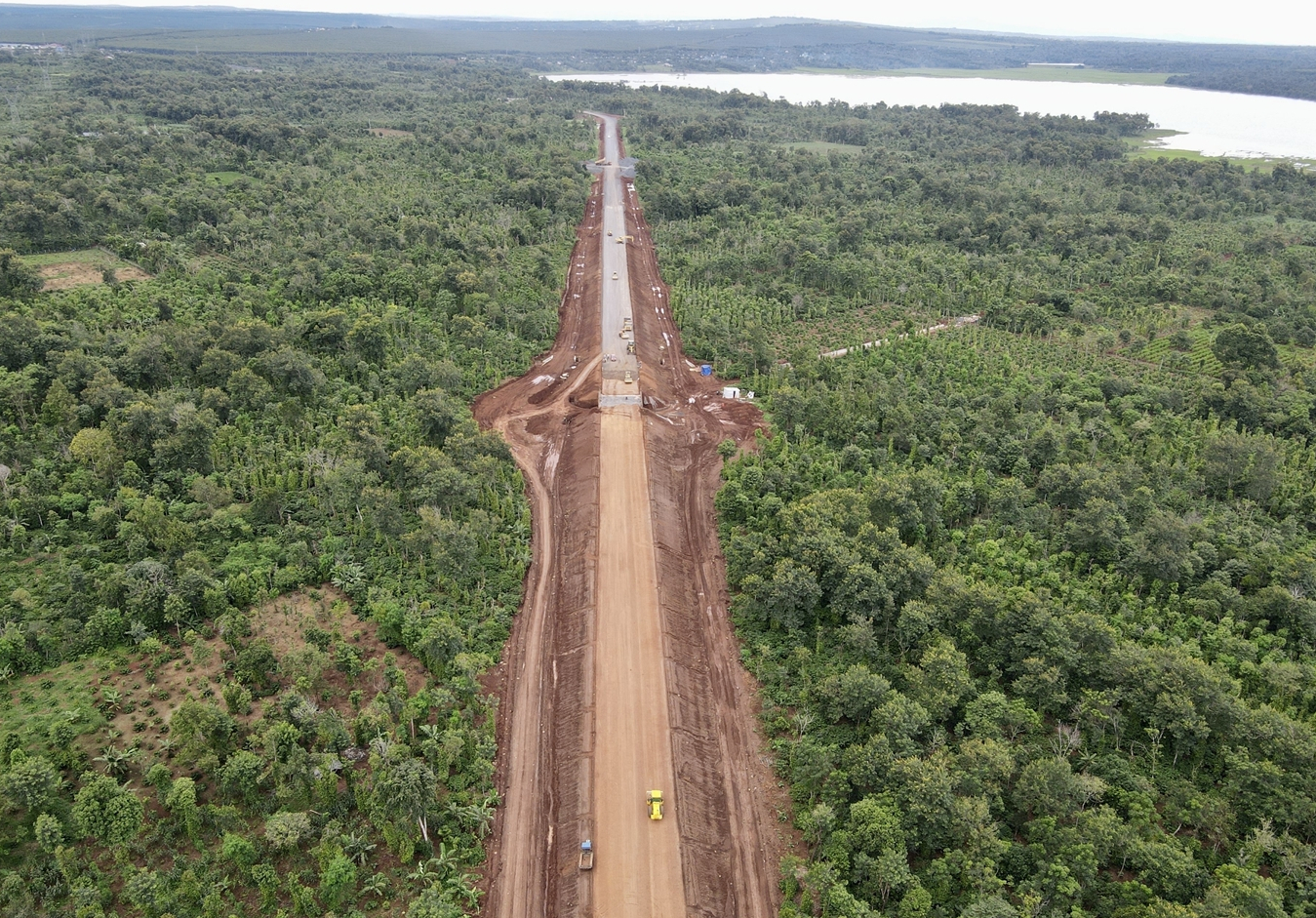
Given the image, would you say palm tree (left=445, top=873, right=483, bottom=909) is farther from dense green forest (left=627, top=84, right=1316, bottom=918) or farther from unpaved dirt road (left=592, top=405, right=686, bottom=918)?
dense green forest (left=627, top=84, right=1316, bottom=918)

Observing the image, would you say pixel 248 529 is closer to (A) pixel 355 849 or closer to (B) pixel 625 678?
(A) pixel 355 849

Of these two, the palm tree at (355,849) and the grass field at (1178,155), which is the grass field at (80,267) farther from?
the grass field at (1178,155)

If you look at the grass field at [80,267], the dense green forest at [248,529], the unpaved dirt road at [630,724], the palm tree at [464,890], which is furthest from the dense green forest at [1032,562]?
the grass field at [80,267]

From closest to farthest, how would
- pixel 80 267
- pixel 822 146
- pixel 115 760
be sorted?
pixel 115 760 → pixel 80 267 → pixel 822 146

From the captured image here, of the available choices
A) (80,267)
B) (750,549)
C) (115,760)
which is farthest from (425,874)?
(80,267)

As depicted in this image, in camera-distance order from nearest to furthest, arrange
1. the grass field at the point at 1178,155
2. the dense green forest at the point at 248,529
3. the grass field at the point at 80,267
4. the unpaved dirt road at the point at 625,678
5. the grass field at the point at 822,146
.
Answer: the dense green forest at the point at 248,529 → the unpaved dirt road at the point at 625,678 → the grass field at the point at 80,267 → the grass field at the point at 1178,155 → the grass field at the point at 822,146

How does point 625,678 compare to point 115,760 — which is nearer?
point 115,760

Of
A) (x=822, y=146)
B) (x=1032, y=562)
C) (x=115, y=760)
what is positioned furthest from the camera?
(x=822, y=146)
